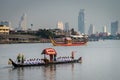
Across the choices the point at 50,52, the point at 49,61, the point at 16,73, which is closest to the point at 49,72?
the point at 16,73

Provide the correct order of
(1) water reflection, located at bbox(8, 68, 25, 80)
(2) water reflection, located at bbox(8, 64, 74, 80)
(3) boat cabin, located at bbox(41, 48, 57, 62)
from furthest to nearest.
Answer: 1. (3) boat cabin, located at bbox(41, 48, 57, 62)
2. (1) water reflection, located at bbox(8, 68, 25, 80)
3. (2) water reflection, located at bbox(8, 64, 74, 80)

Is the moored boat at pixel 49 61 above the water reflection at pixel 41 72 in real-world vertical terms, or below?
above

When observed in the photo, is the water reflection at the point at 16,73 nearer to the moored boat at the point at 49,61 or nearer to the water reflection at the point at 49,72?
the moored boat at the point at 49,61

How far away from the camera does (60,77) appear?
43875mm

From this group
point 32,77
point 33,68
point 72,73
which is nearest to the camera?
point 32,77

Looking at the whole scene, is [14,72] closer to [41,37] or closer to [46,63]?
[46,63]

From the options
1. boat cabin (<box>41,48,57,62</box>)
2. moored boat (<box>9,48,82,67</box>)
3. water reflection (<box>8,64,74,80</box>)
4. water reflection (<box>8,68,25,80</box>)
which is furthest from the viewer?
boat cabin (<box>41,48,57,62</box>)

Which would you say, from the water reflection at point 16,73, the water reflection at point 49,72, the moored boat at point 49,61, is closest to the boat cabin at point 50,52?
the moored boat at point 49,61

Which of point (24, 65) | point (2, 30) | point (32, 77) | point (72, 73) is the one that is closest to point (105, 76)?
point (72, 73)

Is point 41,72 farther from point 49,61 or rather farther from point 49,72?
point 49,61

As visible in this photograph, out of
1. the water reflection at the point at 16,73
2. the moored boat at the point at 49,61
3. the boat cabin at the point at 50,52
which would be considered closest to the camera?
the water reflection at the point at 16,73

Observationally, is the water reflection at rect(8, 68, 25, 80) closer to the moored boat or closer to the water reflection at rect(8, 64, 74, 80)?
the water reflection at rect(8, 64, 74, 80)

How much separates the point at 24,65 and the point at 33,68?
117 cm

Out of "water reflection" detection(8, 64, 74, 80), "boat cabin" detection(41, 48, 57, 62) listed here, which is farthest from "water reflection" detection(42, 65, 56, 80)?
"boat cabin" detection(41, 48, 57, 62)
